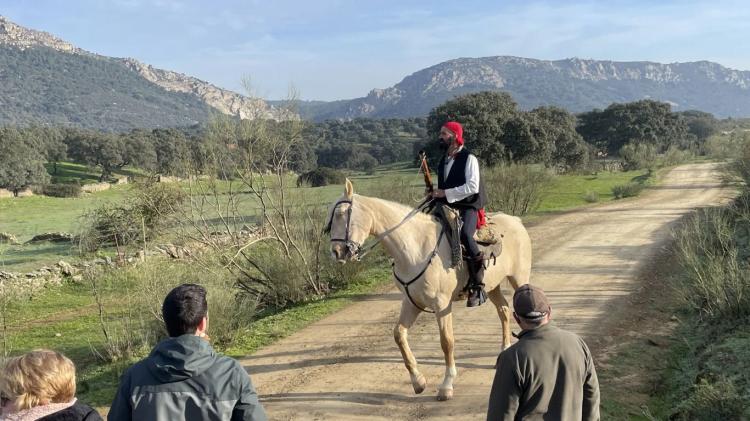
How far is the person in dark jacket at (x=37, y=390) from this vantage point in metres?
2.53

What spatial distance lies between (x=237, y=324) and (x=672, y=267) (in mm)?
9625

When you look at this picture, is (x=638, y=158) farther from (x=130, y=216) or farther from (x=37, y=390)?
(x=37, y=390)

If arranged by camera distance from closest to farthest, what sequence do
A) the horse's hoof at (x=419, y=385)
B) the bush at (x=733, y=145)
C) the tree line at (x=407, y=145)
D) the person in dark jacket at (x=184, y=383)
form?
the person in dark jacket at (x=184, y=383) → the horse's hoof at (x=419, y=385) → the tree line at (x=407, y=145) → the bush at (x=733, y=145)

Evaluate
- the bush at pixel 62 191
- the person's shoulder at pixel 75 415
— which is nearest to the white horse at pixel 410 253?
the person's shoulder at pixel 75 415

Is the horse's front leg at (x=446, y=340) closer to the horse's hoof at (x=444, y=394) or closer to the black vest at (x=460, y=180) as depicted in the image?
the horse's hoof at (x=444, y=394)

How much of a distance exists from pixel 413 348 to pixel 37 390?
20.1 ft

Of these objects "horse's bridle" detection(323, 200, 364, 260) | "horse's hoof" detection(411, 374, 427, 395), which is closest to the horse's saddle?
"horse's bridle" detection(323, 200, 364, 260)

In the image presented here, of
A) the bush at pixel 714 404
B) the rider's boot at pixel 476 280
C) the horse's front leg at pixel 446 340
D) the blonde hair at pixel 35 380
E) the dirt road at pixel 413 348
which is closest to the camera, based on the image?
the blonde hair at pixel 35 380

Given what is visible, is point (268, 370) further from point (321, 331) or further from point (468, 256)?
point (468, 256)

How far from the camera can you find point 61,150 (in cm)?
7294

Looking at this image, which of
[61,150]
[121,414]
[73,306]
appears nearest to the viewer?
[121,414]

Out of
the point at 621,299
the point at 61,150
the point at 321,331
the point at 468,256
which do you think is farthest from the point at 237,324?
the point at 61,150

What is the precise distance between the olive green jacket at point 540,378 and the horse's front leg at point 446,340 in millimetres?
2830

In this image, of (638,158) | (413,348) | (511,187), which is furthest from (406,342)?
(638,158)
